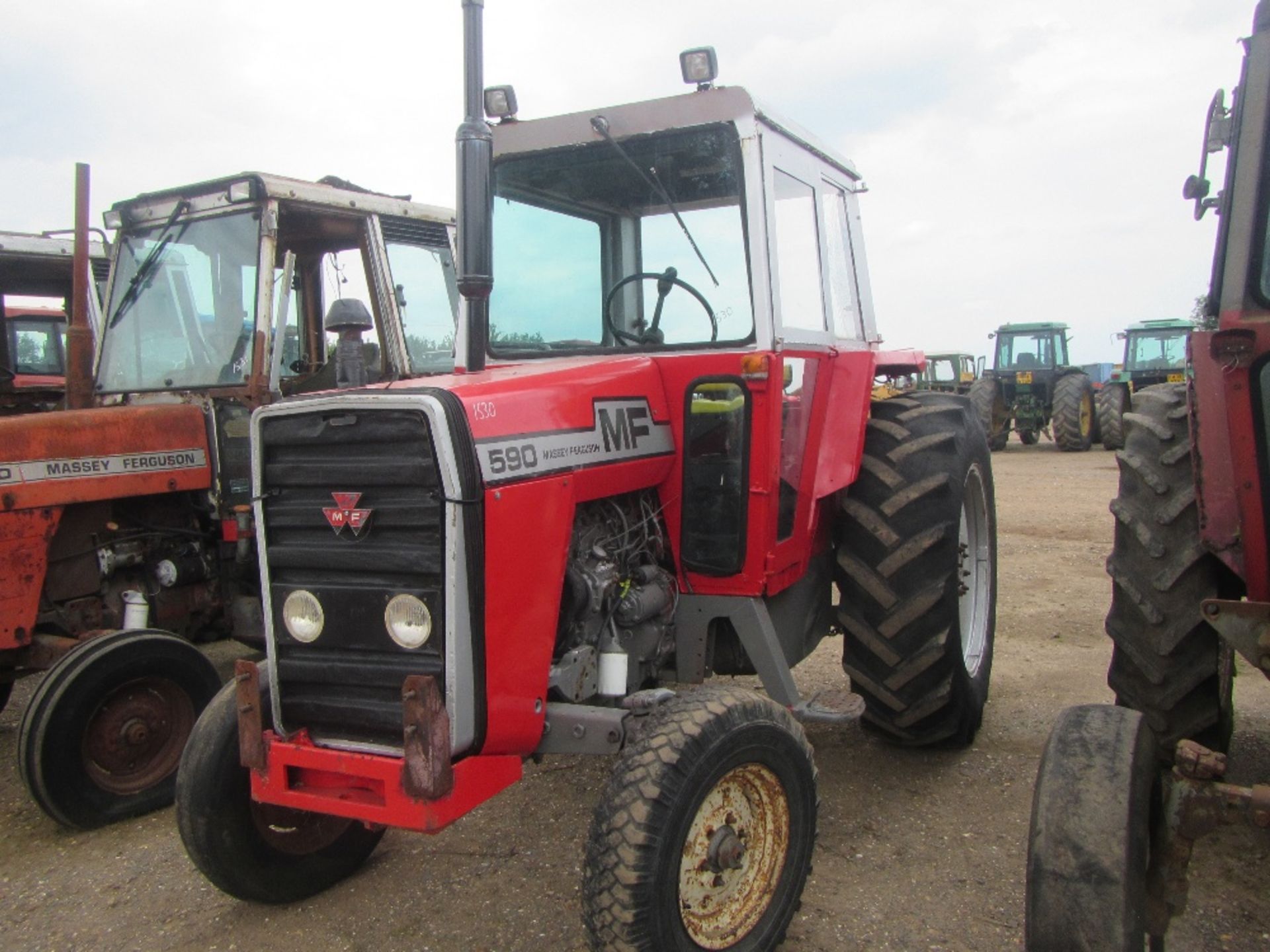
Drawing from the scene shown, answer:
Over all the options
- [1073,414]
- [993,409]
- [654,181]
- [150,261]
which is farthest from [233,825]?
[993,409]

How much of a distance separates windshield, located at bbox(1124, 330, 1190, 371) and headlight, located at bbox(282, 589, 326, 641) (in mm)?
18577

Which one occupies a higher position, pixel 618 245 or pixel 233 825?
pixel 618 245

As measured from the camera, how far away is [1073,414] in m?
17.8

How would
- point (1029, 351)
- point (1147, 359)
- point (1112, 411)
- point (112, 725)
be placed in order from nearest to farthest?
point (112, 725) → point (1112, 411) → point (1147, 359) → point (1029, 351)

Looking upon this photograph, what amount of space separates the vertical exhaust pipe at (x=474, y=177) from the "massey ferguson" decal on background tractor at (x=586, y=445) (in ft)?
1.32

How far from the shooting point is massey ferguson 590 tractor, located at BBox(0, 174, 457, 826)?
3771mm

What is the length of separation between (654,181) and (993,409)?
16.6 metres

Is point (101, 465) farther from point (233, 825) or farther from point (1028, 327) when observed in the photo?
point (1028, 327)

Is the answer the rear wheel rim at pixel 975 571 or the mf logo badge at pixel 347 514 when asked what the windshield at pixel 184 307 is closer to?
the mf logo badge at pixel 347 514

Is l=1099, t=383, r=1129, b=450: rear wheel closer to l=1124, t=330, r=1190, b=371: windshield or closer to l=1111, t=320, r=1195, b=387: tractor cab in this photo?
l=1111, t=320, r=1195, b=387: tractor cab

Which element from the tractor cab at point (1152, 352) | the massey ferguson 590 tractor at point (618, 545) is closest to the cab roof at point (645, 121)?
the massey ferguson 590 tractor at point (618, 545)

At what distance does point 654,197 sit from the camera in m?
3.37

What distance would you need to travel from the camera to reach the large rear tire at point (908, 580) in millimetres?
3496

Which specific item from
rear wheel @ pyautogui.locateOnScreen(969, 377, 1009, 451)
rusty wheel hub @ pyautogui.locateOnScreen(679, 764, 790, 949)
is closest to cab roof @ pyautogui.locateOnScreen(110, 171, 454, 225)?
rusty wheel hub @ pyautogui.locateOnScreen(679, 764, 790, 949)
